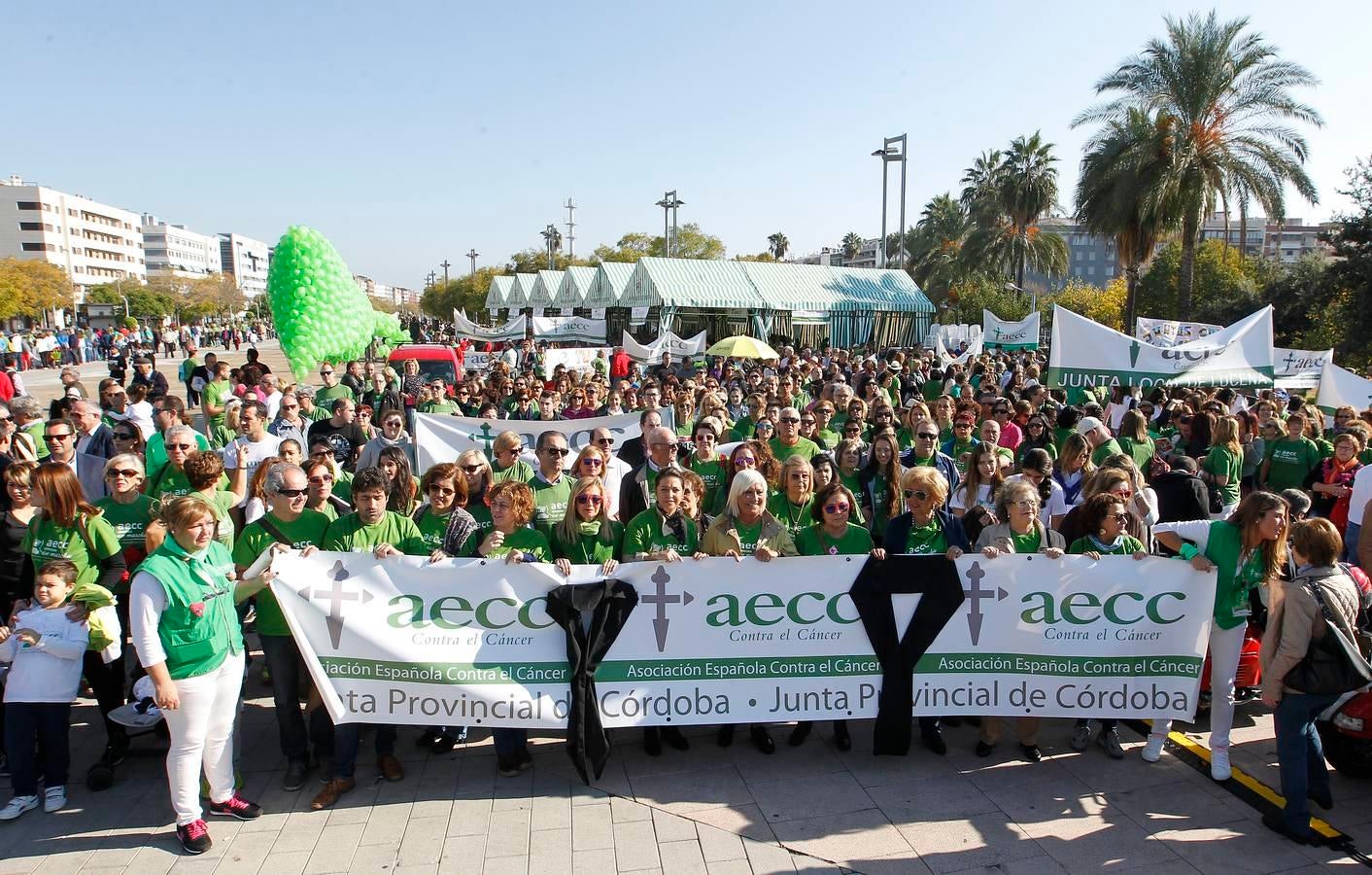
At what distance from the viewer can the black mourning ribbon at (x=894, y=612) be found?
184 inches

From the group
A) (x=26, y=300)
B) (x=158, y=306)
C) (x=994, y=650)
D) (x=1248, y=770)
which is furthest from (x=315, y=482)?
(x=158, y=306)

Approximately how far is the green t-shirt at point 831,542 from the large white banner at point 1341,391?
880cm

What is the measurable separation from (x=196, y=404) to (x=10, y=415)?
9795 millimetres

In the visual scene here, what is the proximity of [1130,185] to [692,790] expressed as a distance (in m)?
25.0

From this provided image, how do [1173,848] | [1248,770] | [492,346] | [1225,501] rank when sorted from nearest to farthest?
[1173,848] < [1248,770] < [1225,501] < [492,346]

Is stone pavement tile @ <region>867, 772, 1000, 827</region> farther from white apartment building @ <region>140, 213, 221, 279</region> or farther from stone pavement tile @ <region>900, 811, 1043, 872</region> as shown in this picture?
white apartment building @ <region>140, 213, 221, 279</region>

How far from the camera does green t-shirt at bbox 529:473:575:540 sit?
5.52 meters

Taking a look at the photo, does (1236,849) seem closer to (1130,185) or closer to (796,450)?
(796,450)

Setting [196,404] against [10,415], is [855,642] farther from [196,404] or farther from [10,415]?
[196,404]

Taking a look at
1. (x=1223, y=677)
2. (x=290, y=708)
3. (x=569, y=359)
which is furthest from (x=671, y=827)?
(x=569, y=359)

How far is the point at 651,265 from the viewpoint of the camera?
34.0 meters

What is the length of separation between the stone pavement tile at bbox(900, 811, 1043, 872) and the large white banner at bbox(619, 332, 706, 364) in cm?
1797

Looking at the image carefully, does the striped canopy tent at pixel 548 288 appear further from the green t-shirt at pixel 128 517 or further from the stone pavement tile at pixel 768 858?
the stone pavement tile at pixel 768 858

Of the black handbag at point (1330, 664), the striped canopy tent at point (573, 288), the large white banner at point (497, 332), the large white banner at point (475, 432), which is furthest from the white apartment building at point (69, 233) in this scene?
the black handbag at point (1330, 664)
